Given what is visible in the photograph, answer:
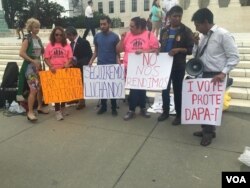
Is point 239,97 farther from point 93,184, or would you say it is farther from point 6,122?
point 6,122

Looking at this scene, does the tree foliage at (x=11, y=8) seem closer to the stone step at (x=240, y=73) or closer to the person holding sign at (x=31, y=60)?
the person holding sign at (x=31, y=60)

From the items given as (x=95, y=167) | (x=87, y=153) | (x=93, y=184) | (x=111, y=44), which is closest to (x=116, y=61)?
(x=111, y=44)

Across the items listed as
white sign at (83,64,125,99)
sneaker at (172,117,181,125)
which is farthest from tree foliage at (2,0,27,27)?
sneaker at (172,117,181,125)

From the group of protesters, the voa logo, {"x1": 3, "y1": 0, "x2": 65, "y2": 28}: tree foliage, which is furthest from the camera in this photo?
{"x1": 3, "y1": 0, "x2": 65, "y2": 28}: tree foliage

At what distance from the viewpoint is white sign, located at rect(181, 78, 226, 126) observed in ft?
13.2

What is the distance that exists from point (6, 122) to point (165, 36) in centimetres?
314

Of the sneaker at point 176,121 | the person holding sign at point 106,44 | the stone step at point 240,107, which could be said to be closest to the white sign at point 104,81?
the person holding sign at point 106,44

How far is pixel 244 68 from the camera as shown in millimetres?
7137

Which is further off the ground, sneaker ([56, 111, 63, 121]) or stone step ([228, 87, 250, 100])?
stone step ([228, 87, 250, 100])

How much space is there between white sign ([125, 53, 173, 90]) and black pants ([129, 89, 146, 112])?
0.16 m

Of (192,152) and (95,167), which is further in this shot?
(192,152)

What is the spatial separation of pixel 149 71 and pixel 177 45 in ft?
2.18

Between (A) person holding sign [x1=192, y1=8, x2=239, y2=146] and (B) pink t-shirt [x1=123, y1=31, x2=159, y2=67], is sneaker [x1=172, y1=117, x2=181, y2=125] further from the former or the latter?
(B) pink t-shirt [x1=123, y1=31, x2=159, y2=67]

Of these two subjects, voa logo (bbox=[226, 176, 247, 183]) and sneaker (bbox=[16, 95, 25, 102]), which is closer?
voa logo (bbox=[226, 176, 247, 183])
